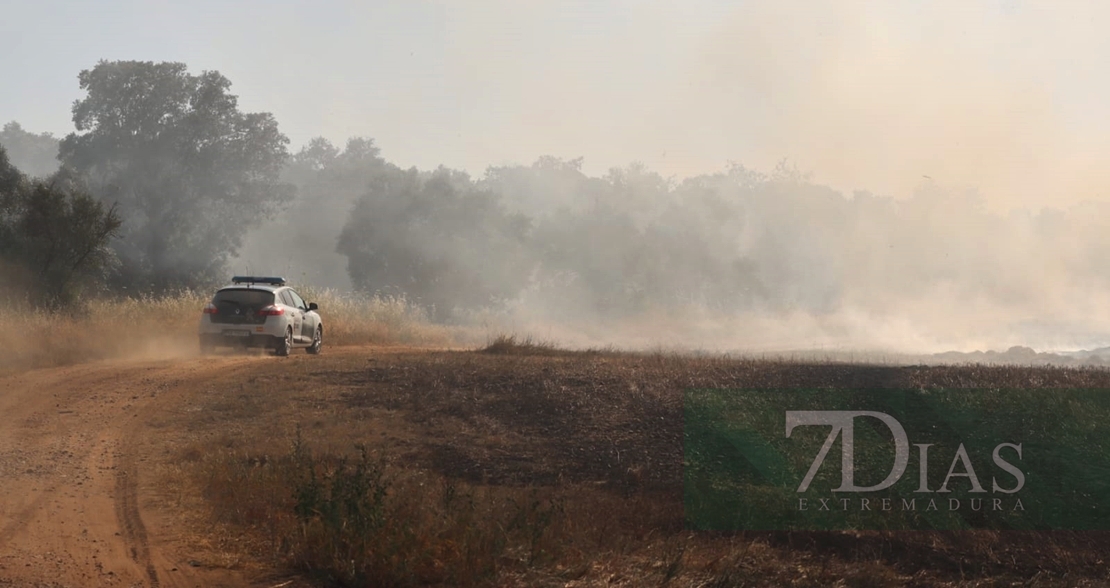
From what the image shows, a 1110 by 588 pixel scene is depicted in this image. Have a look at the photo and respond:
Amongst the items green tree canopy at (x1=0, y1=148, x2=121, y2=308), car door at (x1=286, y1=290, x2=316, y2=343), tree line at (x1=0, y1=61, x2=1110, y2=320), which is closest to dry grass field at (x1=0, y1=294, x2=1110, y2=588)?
car door at (x1=286, y1=290, x2=316, y2=343)

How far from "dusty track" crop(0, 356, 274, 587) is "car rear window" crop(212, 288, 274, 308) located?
10.4 ft

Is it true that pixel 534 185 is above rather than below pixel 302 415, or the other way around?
above

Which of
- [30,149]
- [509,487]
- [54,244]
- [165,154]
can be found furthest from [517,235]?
[30,149]

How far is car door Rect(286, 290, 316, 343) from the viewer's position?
23.7 metres

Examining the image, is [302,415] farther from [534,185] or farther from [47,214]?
[534,185]

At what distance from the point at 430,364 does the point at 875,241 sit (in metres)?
59.6

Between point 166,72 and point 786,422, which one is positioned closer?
point 786,422

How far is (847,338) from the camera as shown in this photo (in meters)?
53.1

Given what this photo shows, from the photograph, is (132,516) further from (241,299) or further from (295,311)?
(295,311)

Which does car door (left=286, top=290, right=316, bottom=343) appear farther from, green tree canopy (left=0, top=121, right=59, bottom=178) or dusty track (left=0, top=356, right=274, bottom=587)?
green tree canopy (left=0, top=121, right=59, bottom=178)

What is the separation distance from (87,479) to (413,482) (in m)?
3.65

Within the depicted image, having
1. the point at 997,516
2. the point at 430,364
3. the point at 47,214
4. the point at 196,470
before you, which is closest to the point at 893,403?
the point at 997,516

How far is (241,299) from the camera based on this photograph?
21906 mm

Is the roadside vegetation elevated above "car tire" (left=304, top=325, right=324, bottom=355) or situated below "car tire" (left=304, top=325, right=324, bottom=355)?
below
